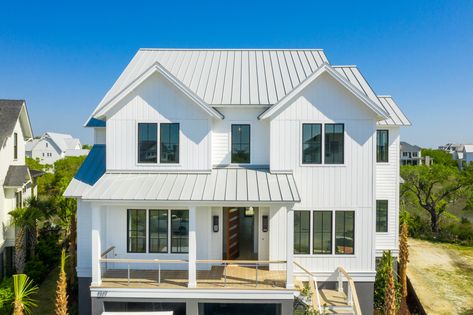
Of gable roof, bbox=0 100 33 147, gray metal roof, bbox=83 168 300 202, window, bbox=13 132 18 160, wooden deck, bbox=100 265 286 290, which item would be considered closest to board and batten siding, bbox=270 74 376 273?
gray metal roof, bbox=83 168 300 202

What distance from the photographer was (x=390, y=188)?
17672mm

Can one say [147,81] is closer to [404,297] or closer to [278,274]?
[278,274]

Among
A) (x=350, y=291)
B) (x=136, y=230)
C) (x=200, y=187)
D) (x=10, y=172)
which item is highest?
(x=10, y=172)

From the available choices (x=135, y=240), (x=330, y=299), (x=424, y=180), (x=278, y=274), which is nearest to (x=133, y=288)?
(x=135, y=240)

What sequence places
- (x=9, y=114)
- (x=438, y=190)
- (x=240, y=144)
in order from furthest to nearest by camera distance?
(x=438, y=190)
(x=9, y=114)
(x=240, y=144)

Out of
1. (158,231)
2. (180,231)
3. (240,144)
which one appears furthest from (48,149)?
(240,144)

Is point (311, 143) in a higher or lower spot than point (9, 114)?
lower

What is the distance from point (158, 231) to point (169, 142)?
13.2 feet

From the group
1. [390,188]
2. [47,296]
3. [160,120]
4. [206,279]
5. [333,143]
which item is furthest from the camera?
[390,188]

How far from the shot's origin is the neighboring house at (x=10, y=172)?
18641 mm

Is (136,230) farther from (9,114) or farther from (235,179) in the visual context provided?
(9,114)

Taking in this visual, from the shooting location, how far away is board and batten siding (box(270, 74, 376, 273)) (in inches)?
547

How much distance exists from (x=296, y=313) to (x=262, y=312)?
2.59 m

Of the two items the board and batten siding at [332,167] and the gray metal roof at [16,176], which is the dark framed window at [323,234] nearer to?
the board and batten siding at [332,167]
